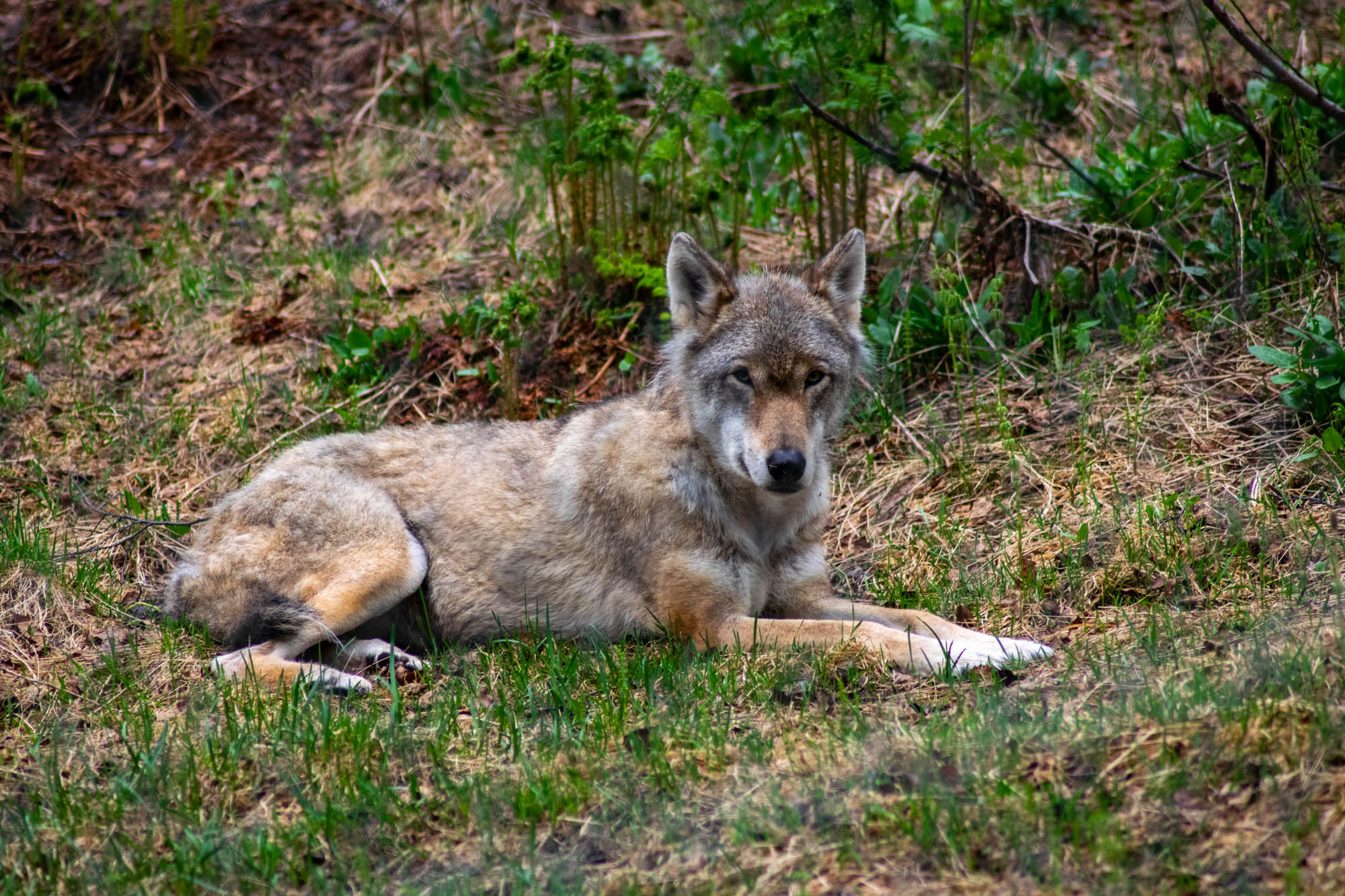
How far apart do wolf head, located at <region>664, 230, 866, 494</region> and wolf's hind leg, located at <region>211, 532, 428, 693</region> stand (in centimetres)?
179

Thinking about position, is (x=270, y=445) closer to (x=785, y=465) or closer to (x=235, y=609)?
(x=235, y=609)

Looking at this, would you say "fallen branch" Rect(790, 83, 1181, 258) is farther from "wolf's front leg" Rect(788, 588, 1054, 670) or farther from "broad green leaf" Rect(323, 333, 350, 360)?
"broad green leaf" Rect(323, 333, 350, 360)

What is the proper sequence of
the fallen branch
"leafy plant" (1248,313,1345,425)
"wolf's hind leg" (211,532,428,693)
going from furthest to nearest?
the fallen branch
"leafy plant" (1248,313,1345,425)
"wolf's hind leg" (211,532,428,693)

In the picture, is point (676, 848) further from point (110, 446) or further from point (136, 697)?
point (110, 446)

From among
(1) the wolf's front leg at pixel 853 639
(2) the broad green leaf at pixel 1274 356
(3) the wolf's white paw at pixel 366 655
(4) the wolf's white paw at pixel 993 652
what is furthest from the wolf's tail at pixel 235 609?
(2) the broad green leaf at pixel 1274 356

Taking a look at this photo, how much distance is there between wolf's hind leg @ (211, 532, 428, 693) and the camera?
18.0 feet

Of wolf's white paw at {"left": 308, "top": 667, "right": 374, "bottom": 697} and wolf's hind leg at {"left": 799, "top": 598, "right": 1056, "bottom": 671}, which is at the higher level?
wolf's hind leg at {"left": 799, "top": 598, "right": 1056, "bottom": 671}

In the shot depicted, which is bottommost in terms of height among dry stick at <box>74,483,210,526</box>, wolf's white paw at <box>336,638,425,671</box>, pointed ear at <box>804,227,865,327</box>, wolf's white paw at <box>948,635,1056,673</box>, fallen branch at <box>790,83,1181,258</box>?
dry stick at <box>74,483,210,526</box>

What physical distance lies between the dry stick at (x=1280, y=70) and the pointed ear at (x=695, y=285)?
3.11 meters

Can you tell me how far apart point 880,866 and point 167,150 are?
10.3 metres

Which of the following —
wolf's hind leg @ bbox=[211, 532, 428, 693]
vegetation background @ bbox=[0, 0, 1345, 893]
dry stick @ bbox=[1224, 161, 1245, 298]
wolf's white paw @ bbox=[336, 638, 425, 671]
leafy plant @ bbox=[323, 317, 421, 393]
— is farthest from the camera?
leafy plant @ bbox=[323, 317, 421, 393]

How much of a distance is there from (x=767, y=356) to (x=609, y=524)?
1282 mm

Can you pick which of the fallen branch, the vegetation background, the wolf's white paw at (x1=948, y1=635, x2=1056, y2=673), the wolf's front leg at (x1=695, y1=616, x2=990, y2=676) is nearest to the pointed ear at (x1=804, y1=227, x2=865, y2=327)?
the vegetation background

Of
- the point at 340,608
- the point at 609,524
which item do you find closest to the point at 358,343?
the point at 340,608
